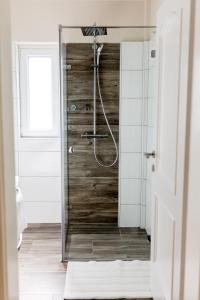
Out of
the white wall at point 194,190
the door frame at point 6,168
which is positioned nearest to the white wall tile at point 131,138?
the white wall at point 194,190

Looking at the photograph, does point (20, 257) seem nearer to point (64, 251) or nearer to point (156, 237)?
point (64, 251)

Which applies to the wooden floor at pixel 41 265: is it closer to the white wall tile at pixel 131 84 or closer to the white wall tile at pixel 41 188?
the white wall tile at pixel 41 188

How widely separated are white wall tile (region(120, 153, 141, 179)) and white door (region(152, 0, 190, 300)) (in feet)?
4.10

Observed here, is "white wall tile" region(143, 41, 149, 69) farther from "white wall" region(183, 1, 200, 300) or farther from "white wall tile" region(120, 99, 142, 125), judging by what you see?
"white wall" region(183, 1, 200, 300)

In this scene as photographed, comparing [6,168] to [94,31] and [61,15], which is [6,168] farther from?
[61,15]

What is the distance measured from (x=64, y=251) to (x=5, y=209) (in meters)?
1.86

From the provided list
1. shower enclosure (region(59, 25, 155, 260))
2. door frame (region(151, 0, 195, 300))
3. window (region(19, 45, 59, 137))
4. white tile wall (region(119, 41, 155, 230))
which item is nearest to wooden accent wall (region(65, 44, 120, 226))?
shower enclosure (region(59, 25, 155, 260))

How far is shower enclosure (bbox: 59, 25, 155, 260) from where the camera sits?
356 centimetres

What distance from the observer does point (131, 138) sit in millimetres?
3674

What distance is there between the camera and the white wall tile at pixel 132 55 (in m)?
3.54

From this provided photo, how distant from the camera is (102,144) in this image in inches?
149

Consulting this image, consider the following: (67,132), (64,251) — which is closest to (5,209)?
(64,251)

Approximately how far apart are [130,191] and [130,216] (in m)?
0.29

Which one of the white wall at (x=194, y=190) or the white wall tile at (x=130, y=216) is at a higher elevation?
the white wall at (x=194, y=190)
